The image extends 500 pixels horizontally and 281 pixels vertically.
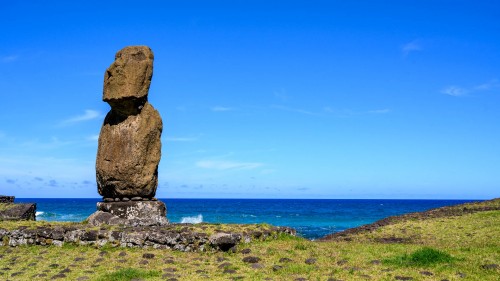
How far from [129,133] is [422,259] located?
985cm

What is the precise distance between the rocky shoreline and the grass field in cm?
25

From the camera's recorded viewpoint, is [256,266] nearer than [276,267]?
No

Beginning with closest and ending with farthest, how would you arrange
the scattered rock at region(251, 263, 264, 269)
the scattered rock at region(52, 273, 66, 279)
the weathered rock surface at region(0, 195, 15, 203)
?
the scattered rock at region(52, 273, 66, 279), the scattered rock at region(251, 263, 264, 269), the weathered rock surface at region(0, 195, 15, 203)

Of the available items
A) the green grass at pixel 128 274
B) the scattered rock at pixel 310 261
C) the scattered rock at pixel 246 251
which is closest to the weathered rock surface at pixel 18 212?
the green grass at pixel 128 274

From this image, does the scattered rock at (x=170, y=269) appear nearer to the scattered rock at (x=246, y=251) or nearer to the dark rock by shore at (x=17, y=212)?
the scattered rock at (x=246, y=251)

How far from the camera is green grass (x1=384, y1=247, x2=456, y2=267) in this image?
12582 millimetres

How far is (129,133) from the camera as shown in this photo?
16797mm

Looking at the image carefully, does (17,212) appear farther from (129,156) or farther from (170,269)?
(170,269)

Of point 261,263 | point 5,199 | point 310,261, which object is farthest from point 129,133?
A: point 5,199

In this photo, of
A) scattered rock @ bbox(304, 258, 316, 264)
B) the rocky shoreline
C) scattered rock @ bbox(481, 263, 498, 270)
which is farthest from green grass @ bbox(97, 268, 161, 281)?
scattered rock @ bbox(481, 263, 498, 270)

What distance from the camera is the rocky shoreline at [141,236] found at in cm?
1409

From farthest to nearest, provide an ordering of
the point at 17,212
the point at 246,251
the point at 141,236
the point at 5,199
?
the point at 5,199 < the point at 17,212 < the point at 141,236 < the point at 246,251

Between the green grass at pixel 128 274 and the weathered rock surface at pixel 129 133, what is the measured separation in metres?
5.15

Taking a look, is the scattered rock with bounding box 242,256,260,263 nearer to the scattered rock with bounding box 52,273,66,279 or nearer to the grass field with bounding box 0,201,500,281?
the grass field with bounding box 0,201,500,281
